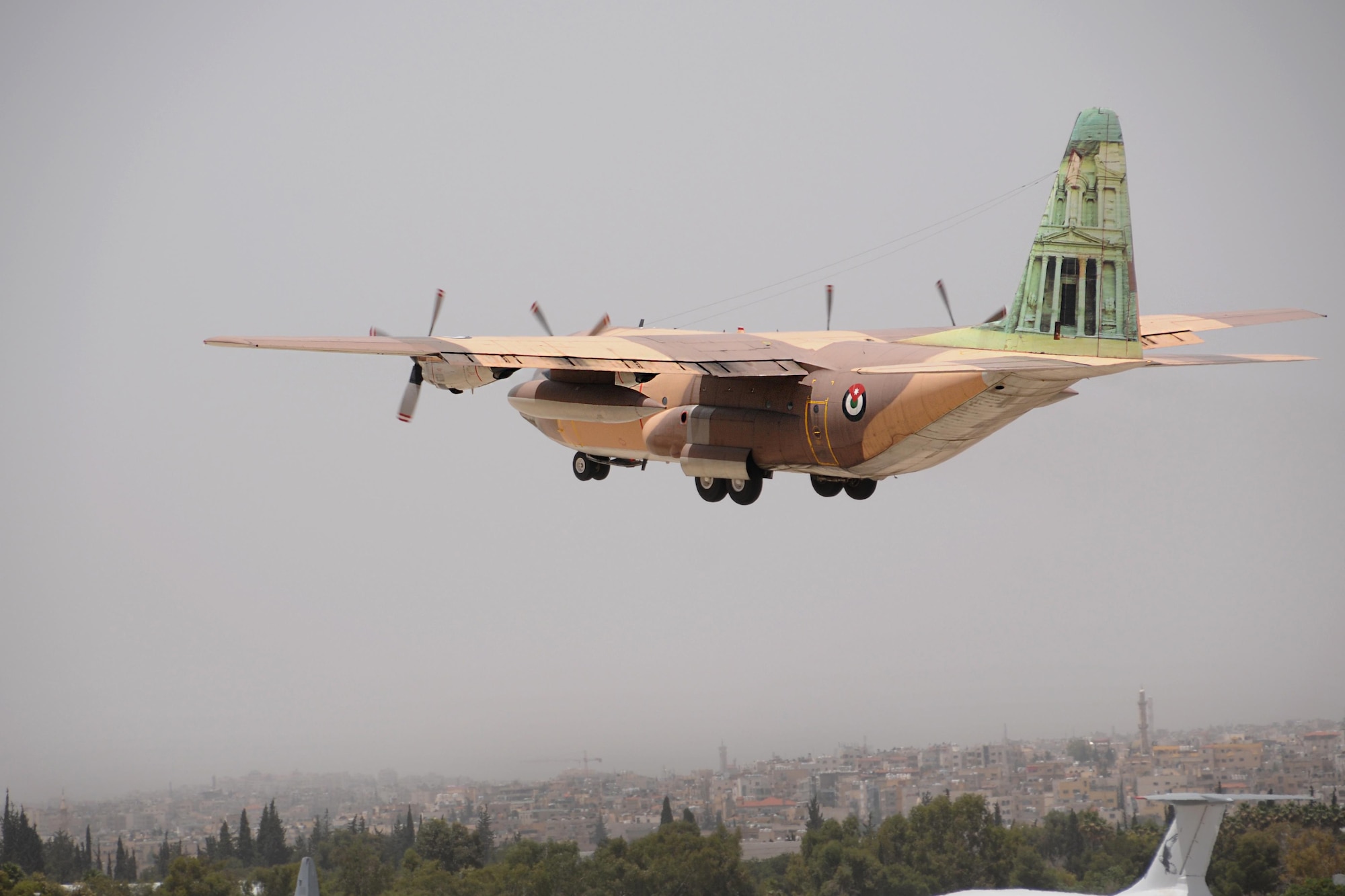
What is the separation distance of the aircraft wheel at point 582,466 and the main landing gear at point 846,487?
615cm

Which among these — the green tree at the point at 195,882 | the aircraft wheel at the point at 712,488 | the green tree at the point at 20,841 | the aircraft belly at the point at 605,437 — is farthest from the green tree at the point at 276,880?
the aircraft wheel at the point at 712,488

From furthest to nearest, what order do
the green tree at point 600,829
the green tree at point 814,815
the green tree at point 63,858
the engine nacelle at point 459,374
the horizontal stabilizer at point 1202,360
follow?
the green tree at point 814,815 → the green tree at point 600,829 → the green tree at point 63,858 → the engine nacelle at point 459,374 → the horizontal stabilizer at point 1202,360

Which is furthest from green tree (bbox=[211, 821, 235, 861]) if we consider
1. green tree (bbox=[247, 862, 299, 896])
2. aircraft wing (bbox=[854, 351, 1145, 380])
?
aircraft wing (bbox=[854, 351, 1145, 380])

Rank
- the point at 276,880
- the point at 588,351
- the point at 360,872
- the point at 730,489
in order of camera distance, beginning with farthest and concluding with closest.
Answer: the point at 360,872
the point at 276,880
the point at 730,489
the point at 588,351

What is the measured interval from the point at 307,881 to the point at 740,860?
34703mm

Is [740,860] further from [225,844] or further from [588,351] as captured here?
[588,351]

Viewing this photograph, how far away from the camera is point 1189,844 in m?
44.0

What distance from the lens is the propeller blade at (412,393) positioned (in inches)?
1225

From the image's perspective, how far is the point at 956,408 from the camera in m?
27.9

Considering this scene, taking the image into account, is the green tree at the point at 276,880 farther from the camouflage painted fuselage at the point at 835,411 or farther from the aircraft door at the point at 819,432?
the aircraft door at the point at 819,432

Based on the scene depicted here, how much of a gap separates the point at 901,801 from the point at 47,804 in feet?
149

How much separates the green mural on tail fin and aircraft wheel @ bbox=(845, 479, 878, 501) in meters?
5.09

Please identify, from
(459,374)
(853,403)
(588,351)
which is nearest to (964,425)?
(853,403)

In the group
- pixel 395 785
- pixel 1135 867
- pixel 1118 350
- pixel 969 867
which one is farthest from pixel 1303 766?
pixel 1118 350
